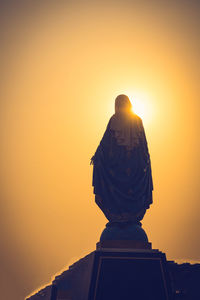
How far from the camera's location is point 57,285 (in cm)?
860

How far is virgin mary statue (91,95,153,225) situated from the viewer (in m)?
8.92

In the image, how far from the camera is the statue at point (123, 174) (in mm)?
8891

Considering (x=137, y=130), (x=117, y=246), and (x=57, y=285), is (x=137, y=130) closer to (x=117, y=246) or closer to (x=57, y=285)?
(x=117, y=246)

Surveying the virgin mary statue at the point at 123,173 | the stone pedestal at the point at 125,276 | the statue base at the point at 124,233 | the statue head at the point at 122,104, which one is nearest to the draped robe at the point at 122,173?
the virgin mary statue at the point at 123,173

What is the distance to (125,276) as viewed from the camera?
25.7 ft

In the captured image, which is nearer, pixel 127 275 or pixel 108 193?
pixel 127 275

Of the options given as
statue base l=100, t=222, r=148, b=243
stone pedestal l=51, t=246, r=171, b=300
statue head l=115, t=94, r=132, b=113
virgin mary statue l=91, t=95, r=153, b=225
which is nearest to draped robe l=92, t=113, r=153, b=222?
virgin mary statue l=91, t=95, r=153, b=225

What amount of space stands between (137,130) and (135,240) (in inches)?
112

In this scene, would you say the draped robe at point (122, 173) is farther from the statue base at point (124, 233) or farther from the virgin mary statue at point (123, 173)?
the statue base at point (124, 233)

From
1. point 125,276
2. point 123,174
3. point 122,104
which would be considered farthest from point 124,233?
point 122,104

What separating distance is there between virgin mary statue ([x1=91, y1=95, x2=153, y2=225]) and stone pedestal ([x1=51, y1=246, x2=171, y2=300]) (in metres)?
0.99

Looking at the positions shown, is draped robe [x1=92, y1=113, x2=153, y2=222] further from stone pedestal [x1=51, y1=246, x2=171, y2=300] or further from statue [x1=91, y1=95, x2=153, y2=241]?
stone pedestal [x1=51, y1=246, x2=171, y2=300]

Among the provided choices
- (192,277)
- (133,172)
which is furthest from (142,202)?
(192,277)

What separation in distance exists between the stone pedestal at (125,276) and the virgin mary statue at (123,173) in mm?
992
